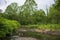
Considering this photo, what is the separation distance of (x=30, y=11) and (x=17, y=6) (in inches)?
547

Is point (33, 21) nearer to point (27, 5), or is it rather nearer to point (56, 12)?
point (27, 5)

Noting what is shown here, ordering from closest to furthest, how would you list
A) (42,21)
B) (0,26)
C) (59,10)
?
1. (0,26)
2. (59,10)
3. (42,21)

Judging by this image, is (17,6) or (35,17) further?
(17,6)

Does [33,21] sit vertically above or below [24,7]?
below

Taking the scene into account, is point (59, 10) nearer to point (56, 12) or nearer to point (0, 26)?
point (56, 12)

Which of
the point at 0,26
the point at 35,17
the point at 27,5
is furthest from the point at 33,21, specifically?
the point at 0,26

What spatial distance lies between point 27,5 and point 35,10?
174 inches

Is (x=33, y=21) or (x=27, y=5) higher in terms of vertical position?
(x=27, y=5)

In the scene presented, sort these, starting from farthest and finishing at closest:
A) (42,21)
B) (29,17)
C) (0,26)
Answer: (29,17) → (42,21) → (0,26)

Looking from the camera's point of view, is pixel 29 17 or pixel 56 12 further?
pixel 29 17

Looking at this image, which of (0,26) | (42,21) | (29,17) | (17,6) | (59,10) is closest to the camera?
(0,26)

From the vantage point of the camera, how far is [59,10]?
186 ft

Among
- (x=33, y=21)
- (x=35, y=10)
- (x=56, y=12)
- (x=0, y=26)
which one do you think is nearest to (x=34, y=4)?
(x=35, y=10)

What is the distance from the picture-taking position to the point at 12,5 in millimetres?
104438
